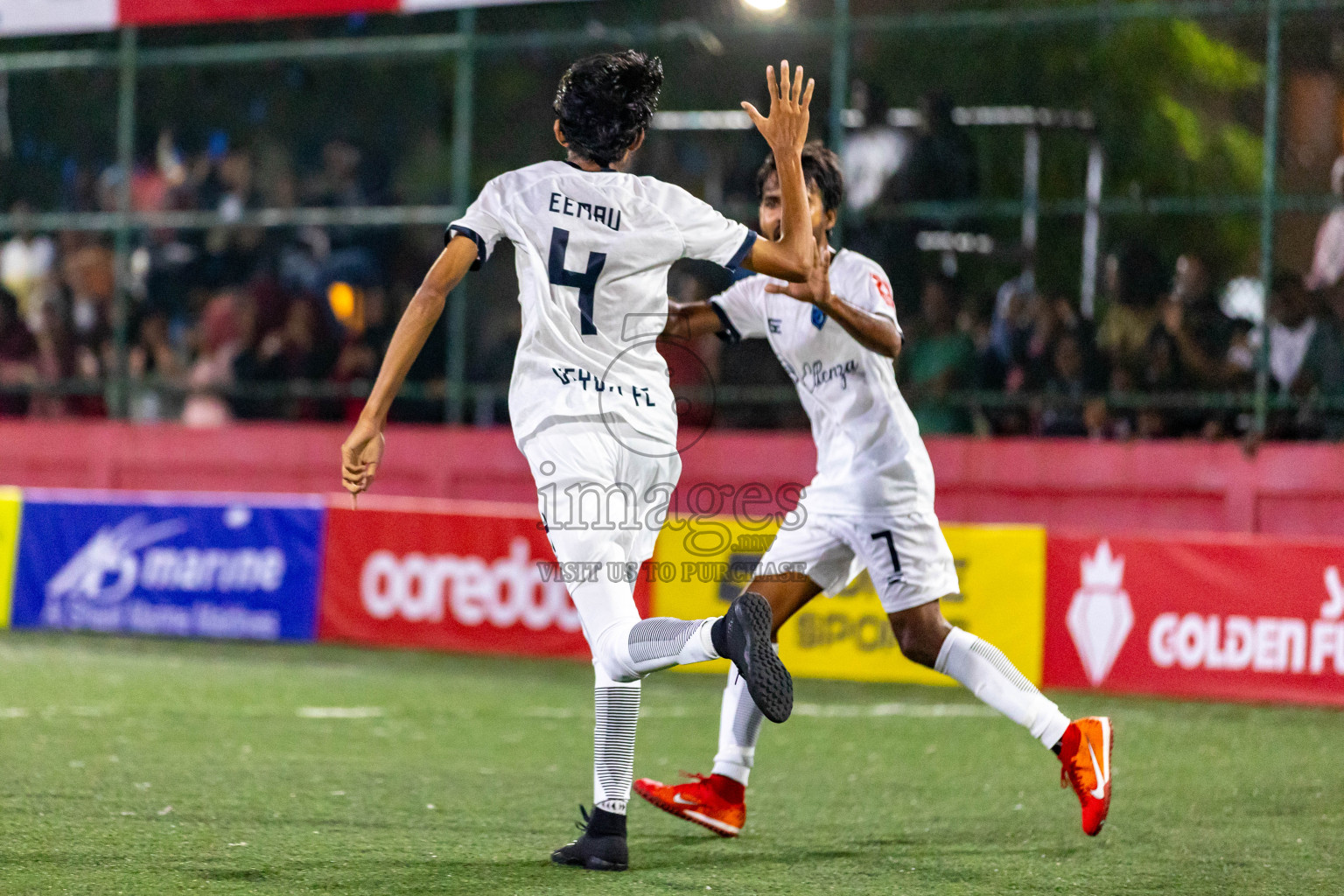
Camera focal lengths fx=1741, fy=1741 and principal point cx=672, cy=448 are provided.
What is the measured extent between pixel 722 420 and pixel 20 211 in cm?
772

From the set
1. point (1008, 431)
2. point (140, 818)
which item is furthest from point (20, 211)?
point (140, 818)

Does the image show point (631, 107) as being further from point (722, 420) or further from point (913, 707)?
point (722, 420)

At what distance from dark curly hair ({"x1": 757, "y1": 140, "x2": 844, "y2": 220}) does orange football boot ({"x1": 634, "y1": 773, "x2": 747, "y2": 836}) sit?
6.39 feet

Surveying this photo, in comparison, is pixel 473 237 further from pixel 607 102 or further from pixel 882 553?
pixel 882 553

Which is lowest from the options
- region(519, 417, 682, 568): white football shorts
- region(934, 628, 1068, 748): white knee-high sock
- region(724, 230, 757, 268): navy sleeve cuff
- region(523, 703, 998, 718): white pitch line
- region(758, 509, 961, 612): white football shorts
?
region(523, 703, 998, 718): white pitch line

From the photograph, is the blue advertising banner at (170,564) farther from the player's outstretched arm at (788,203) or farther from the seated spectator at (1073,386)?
the player's outstretched arm at (788,203)

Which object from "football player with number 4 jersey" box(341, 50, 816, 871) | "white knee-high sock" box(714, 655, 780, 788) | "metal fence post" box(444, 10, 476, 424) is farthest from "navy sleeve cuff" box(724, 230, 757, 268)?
"metal fence post" box(444, 10, 476, 424)

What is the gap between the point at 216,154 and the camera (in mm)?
16016

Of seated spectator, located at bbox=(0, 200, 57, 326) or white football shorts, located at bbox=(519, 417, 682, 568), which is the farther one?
seated spectator, located at bbox=(0, 200, 57, 326)

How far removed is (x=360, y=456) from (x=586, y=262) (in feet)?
2.69

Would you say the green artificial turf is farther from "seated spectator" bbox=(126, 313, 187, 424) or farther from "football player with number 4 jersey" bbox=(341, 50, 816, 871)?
"seated spectator" bbox=(126, 313, 187, 424)

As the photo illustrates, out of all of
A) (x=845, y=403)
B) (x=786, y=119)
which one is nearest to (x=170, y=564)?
(x=845, y=403)

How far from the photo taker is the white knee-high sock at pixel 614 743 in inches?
198

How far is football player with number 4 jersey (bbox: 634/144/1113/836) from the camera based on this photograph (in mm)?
5684
